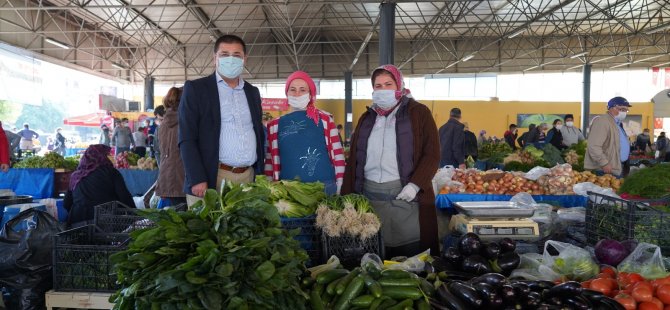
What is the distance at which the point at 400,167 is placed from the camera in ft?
9.61

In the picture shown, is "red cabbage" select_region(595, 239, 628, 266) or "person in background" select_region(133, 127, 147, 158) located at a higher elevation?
"person in background" select_region(133, 127, 147, 158)

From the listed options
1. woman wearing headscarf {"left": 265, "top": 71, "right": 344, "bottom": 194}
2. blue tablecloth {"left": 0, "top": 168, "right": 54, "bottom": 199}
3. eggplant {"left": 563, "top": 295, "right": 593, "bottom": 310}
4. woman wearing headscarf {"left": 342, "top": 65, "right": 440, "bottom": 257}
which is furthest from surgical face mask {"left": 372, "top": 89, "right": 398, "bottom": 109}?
blue tablecloth {"left": 0, "top": 168, "right": 54, "bottom": 199}

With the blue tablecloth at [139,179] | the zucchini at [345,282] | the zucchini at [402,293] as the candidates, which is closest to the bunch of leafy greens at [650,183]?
the zucchini at [402,293]

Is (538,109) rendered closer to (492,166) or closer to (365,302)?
(492,166)

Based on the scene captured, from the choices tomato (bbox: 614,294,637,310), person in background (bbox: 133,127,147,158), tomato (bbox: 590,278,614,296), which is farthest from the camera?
person in background (bbox: 133,127,147,158)

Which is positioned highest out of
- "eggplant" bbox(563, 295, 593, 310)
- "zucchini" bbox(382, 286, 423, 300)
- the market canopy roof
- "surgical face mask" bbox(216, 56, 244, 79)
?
the market canopy roof

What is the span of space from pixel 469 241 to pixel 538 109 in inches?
852

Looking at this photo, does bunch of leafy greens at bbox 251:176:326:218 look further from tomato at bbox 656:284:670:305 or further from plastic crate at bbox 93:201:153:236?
tomato at bbox 656:284:670:305

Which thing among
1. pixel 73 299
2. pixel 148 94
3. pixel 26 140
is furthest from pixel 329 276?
pixel 148 94

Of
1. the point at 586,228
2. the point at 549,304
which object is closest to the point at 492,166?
the point at 586,228

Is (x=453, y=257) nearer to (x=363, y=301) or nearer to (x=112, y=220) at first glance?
(x=363, y=301)

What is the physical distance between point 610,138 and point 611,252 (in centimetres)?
334

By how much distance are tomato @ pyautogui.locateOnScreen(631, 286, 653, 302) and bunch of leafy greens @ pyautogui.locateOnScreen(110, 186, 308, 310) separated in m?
1.38

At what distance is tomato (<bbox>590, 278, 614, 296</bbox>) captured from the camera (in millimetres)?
2145
